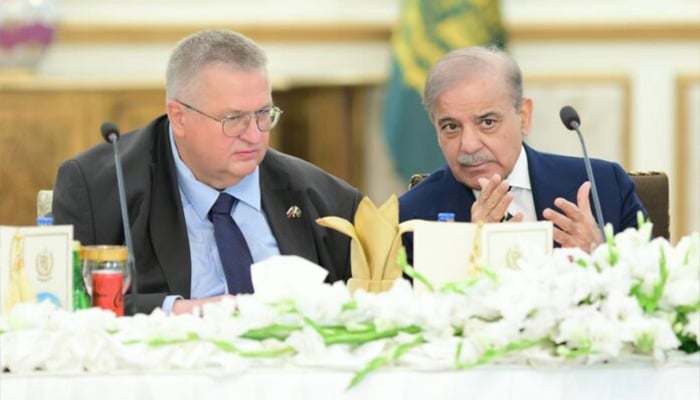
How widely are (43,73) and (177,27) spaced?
0.65 m

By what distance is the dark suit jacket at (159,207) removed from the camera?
11.9 feet

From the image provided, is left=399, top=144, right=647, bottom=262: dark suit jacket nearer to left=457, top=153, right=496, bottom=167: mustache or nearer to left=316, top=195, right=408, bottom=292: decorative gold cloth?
left=457, top=153, right=496, bottom=167: mustache

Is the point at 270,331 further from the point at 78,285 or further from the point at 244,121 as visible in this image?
the point at 244,121

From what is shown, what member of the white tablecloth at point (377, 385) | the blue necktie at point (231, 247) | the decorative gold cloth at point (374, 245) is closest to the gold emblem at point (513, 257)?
the white tablecloth at point (377, 385)

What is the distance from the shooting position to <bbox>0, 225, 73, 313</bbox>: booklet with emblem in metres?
2.87

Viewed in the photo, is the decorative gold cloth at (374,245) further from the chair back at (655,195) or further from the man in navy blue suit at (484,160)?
the chair back at (655,195)

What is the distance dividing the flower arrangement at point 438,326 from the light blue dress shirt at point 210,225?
0.95 meters

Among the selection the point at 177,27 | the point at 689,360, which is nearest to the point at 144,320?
the point at 689,360

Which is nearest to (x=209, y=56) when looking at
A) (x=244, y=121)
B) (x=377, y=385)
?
(x=244, y=121)

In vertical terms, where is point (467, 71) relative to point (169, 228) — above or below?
above

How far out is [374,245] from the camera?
10.6 ft

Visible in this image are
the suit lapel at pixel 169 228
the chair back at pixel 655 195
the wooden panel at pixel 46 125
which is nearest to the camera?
the suit lapel at pixel 169 228

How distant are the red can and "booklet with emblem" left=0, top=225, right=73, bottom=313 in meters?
0.10

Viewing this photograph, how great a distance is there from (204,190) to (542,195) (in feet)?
2.62
